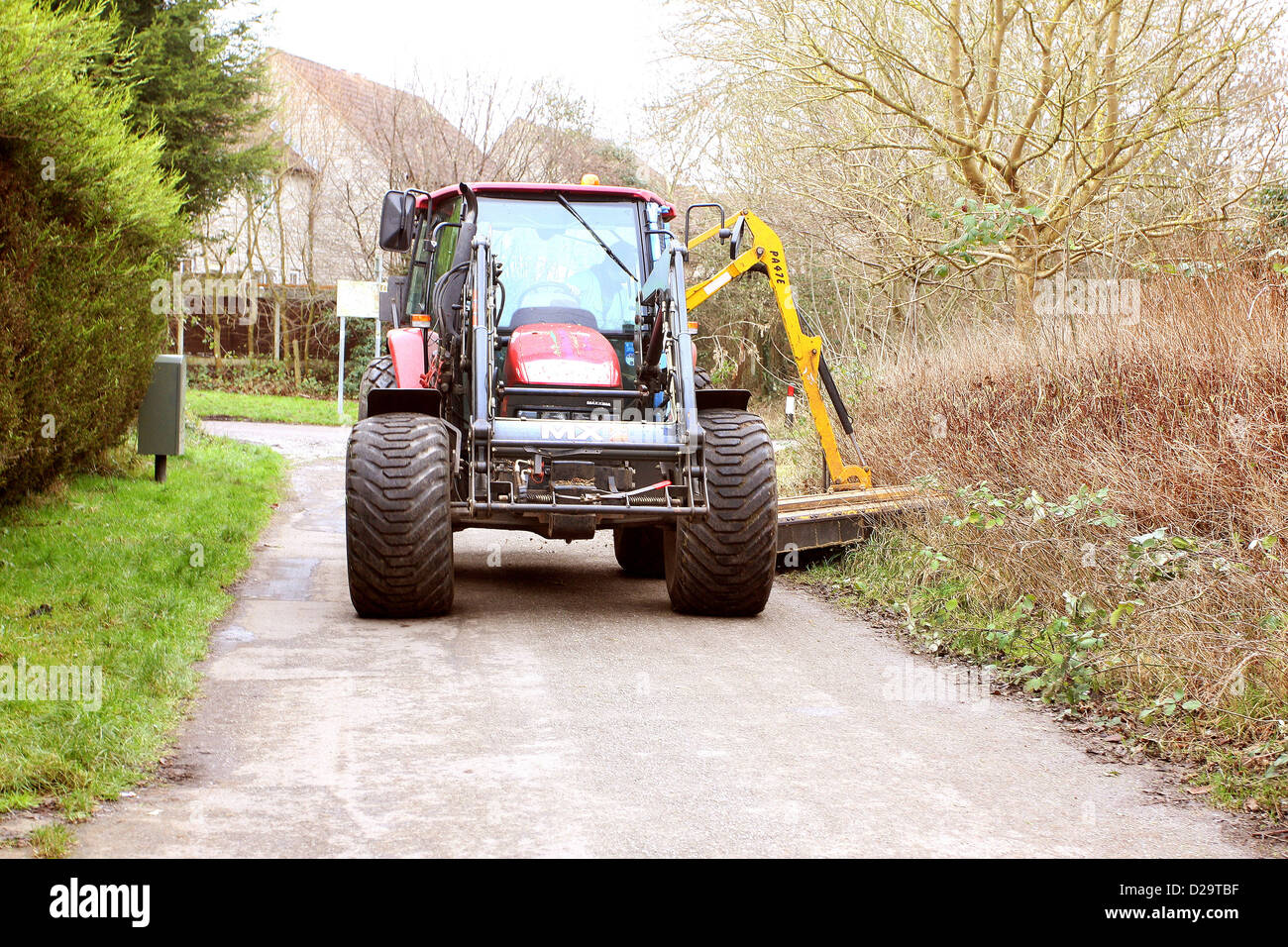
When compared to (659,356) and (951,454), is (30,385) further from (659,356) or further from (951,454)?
(951,454)

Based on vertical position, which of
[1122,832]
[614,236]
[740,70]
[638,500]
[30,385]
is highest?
[740,70]

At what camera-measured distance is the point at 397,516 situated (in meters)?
7.43

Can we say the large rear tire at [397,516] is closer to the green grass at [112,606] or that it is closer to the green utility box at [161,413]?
the green grass at [112,606]

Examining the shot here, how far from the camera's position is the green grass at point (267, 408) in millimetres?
24906

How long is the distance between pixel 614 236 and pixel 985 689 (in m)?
4.02

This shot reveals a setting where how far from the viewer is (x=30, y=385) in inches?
342

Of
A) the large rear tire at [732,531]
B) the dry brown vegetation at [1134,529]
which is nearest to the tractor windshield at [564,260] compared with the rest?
the large rear tire at [732,531]

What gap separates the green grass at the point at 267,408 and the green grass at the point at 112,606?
11.7 metres

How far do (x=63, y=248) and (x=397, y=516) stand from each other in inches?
144

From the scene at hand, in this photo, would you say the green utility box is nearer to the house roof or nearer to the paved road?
the paved road

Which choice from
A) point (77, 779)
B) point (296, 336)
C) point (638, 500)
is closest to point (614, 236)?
point (638, 500)

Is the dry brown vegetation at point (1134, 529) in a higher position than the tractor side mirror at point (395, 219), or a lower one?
lower

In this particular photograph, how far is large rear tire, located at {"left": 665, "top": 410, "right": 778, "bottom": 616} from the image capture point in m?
7.98
